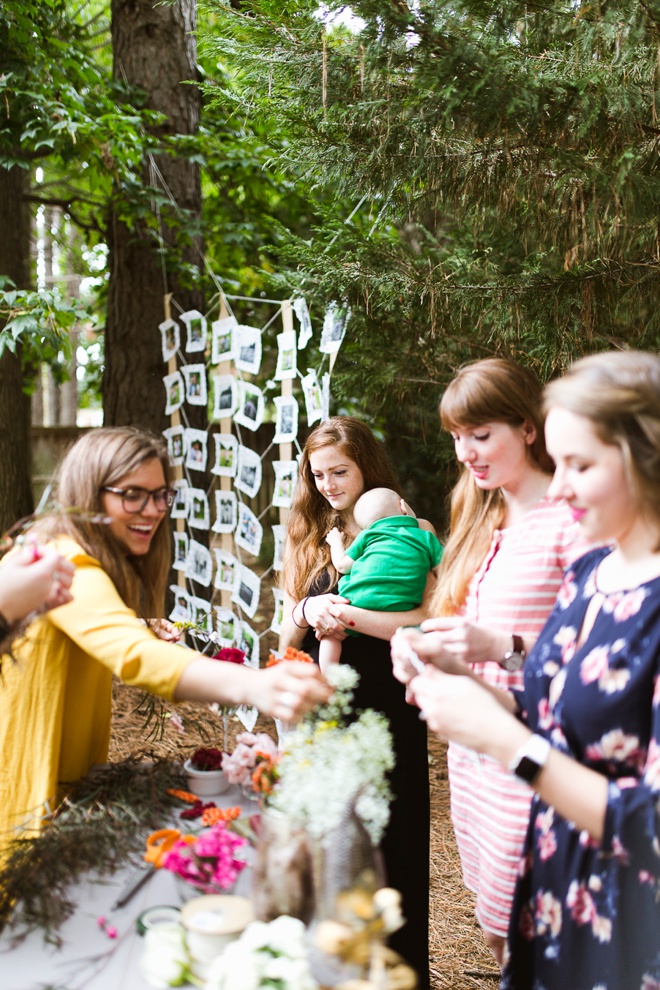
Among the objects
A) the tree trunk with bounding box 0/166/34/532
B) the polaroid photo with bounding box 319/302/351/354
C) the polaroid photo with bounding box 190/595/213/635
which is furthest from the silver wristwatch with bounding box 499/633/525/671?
the tree trunk with bounding box 0/166/34/532

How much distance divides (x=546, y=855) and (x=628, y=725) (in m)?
0.35

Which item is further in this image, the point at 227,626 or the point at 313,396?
the point at 227,626

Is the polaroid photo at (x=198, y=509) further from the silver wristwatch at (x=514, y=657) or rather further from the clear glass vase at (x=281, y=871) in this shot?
the clear glass vase at (x=281, y=871)

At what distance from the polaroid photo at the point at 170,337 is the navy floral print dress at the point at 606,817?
3.89 metres

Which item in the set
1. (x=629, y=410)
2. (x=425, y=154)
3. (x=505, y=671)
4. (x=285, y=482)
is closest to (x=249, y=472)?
(x=285, y=482)

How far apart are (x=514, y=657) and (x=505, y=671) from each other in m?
0.12

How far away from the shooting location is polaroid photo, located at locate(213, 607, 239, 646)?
4336mm

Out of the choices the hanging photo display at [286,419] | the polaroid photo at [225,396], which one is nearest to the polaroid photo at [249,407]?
the polaroid photo at [225,396]

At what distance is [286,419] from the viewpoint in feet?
12.2

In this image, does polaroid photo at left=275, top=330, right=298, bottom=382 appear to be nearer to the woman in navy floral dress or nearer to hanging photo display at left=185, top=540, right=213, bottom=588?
hanging photo display at left=185, top=540, right=213, bottom=588

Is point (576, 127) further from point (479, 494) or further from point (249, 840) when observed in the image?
point (249, 840)

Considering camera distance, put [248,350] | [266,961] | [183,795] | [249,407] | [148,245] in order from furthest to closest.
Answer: [148,245], [249,407], [248,350], [183,795], [266,961]

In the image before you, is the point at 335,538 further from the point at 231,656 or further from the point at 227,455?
the point at 227,455

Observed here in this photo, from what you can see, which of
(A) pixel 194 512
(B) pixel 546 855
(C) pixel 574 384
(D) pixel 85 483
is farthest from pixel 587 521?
(A) pixel 194 512
